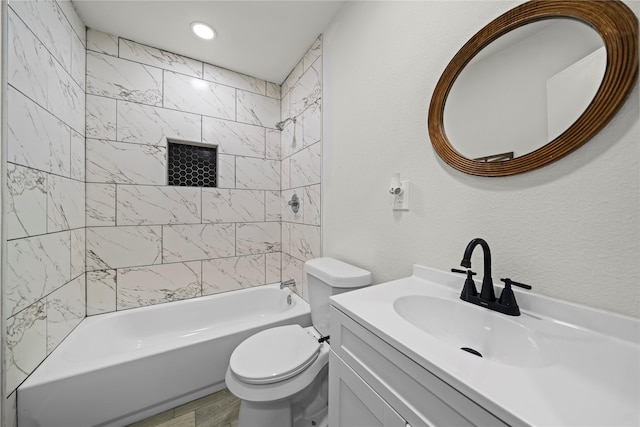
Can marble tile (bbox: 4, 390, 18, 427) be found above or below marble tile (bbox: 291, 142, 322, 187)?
below

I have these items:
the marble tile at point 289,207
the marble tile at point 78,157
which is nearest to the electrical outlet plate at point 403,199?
the marble tile at point 289,207

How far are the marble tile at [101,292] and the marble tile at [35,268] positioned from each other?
29cm

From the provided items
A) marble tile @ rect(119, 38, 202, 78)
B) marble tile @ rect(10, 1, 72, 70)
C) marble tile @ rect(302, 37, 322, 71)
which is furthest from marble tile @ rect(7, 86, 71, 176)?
marble tile @ rect(302, 37, 322, 71)

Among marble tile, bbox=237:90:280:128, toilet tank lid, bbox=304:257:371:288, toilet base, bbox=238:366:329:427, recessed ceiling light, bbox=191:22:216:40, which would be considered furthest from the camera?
marble tile, bbox=237:90:280:128

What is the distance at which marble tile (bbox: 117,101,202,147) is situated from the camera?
179 cm

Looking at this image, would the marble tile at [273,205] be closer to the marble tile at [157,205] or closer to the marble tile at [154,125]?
the marble tile at [157,205]

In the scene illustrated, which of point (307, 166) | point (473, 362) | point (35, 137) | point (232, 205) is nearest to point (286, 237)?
point (232, 205)

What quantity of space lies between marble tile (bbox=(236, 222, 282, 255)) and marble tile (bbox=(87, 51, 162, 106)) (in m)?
1.28

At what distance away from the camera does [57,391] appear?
1092 millimetres

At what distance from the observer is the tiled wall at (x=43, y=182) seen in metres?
1.01

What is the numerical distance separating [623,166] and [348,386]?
975 millimetres

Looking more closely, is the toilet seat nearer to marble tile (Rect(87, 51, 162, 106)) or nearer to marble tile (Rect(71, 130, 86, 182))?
marble tile (Rect(71, 130, 86, 182))

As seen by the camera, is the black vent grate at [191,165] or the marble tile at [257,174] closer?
the black vent grate at [191,165]

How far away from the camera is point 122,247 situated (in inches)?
70.7
